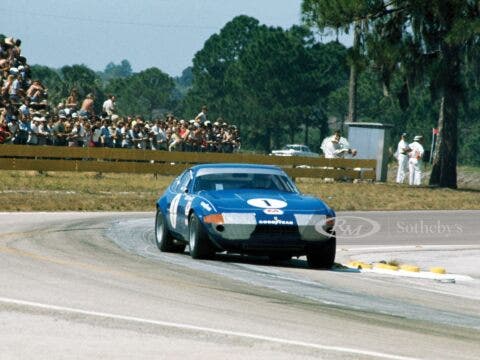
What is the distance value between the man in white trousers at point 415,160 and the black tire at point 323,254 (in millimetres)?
25170

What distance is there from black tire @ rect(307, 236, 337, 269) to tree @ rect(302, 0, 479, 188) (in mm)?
24468

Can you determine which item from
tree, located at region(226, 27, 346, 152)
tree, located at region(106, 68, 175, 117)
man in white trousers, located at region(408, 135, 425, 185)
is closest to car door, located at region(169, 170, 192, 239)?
man in white trousers, located at region(408, 135, 425, 185)

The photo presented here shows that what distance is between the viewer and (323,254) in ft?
51.0

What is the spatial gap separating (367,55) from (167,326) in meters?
32.9

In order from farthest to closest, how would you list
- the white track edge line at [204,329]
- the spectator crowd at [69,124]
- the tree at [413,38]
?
1. the tree at [413,38]
2. the spectator crowd at [69,124]
3. the white track edge line at [204,329]

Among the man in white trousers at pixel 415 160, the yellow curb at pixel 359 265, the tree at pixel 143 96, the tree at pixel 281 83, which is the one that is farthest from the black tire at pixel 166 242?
the tree at pixel 143 96

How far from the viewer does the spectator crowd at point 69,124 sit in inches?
1300

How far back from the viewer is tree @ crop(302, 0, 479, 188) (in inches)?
1559

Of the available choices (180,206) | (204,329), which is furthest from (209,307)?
(180,206)

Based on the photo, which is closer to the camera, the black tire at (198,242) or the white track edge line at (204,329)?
the white track edge line at (204,329)

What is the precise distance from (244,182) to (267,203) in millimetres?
1248

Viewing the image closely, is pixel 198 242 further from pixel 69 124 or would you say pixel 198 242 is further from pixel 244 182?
pixel 69 124

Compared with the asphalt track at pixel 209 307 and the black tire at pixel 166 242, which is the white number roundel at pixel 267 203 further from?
the black tire at pixel 166 242
